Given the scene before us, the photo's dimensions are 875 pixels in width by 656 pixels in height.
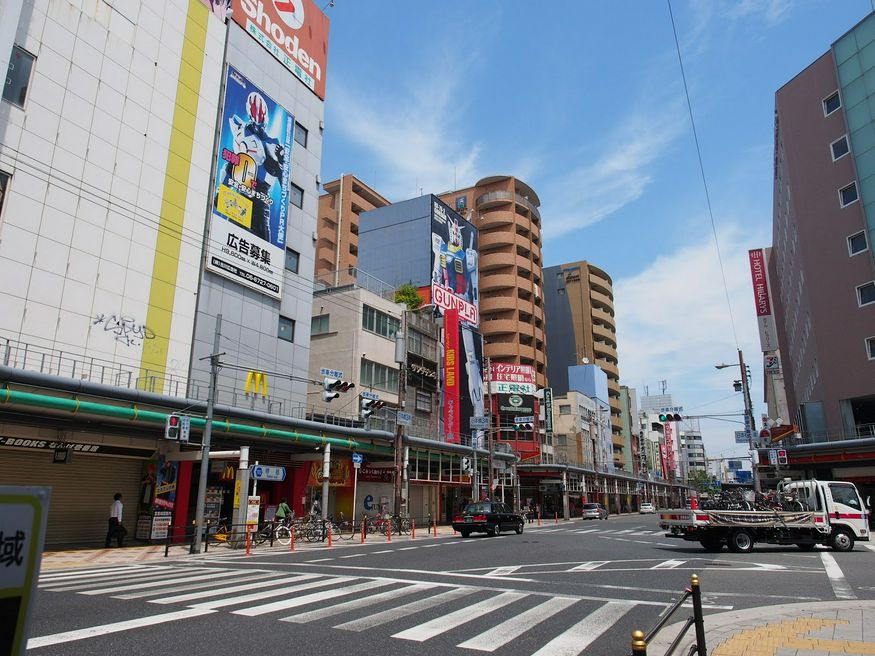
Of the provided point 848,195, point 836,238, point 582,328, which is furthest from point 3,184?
point 582,328

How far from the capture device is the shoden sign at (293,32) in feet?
117

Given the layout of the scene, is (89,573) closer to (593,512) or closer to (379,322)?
(379,322)

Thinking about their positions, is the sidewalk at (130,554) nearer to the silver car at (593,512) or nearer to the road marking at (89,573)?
the road marking at (89,573)

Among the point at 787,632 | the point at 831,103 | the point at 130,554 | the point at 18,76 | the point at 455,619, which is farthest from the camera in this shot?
the point at 831,103

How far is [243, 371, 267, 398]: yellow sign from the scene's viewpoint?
31.6 m

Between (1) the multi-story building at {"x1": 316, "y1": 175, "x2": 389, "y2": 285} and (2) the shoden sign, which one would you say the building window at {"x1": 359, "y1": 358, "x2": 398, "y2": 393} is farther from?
(1) the multi-story building at {"x1": 316, "y1": 175, "x2": 389, "y2": 285}

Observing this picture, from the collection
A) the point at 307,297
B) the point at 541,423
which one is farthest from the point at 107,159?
the point at 541,423

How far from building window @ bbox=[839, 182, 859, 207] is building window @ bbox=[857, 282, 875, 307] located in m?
5.79

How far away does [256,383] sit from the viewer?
106ft

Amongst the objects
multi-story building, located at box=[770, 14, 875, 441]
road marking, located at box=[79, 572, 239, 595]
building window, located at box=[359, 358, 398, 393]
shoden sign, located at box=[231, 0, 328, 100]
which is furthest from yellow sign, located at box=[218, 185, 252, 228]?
multi-story building, located at box=[770, 14, 875, 441]

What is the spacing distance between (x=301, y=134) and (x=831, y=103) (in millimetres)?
36905

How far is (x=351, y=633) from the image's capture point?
7.93m

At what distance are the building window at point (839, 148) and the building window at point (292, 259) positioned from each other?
1460 inches

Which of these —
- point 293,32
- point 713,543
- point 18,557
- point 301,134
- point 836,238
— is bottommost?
point 713,543
